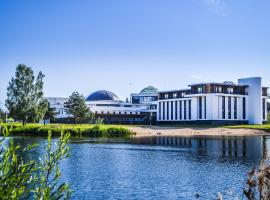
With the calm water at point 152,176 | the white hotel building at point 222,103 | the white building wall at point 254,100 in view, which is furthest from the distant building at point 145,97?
the calm water at point 152,176

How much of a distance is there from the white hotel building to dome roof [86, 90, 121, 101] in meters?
43.7

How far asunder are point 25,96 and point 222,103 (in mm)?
64239

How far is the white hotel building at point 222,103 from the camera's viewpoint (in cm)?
12456

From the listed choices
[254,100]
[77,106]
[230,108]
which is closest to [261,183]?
[77,106]

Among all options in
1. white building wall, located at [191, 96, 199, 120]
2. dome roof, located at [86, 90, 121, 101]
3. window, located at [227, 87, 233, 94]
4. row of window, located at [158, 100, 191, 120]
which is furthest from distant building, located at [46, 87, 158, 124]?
window, located at [227, 87, 233, 94]

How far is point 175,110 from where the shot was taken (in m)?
138

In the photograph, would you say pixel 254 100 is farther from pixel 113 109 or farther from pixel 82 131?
pixel 82 131

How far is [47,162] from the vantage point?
21.6 ft

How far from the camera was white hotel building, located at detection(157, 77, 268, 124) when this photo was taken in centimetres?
12456

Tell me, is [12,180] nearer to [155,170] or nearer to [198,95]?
[155,170]

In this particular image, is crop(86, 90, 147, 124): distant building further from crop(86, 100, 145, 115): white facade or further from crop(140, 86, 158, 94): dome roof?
crop(140, 86, 158, 94): dome roof

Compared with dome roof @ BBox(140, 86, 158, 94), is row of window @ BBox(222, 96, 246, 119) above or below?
below

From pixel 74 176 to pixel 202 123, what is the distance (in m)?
99.1

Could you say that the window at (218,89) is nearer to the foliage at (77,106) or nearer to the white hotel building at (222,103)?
the white hotel building at (222,103)
